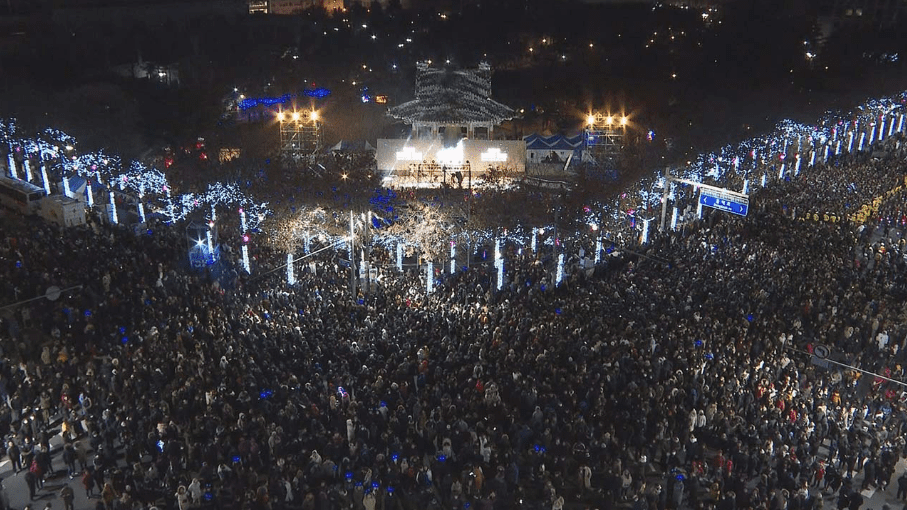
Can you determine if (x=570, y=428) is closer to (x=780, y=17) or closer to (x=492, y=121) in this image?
(x=492, y=121)

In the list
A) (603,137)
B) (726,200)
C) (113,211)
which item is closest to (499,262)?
(726,200)

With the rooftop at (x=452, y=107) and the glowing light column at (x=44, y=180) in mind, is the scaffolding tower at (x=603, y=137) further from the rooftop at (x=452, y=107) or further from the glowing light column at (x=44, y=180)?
the glowing light column at (x=44, y=180)

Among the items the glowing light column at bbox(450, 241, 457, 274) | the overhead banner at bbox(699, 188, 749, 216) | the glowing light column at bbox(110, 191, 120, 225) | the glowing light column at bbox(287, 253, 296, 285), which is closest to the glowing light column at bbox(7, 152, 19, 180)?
the glowing light column at bbox(110, 191, 120, 225)

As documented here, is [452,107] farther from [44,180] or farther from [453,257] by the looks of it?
[44,180]

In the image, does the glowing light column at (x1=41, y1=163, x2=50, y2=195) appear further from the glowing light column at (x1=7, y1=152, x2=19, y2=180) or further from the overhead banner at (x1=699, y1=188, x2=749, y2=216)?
the overhead banner at (x1=699, y1=188, x2=749, y2=216)

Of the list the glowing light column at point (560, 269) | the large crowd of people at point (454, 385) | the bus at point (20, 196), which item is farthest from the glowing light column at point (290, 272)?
the bus at point (20, 196)

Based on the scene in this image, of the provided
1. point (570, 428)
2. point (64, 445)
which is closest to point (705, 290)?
point (570, 428)

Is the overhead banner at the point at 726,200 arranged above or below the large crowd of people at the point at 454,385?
above

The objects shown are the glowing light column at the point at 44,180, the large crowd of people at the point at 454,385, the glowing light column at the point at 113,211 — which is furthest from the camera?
the glowing light column at the point at 44,180
